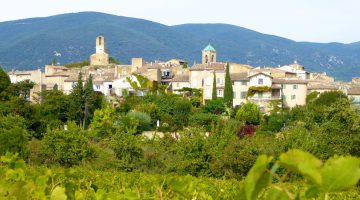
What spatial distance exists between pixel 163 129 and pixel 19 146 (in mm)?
19555

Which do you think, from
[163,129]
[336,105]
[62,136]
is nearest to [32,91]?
[163,129]

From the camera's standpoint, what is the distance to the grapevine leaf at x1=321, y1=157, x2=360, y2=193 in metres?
0.60

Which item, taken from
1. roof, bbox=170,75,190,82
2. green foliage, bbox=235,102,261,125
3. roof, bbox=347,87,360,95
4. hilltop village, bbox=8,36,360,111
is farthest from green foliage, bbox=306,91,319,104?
roof, bbox=170,75,190,82

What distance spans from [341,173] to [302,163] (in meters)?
0.05

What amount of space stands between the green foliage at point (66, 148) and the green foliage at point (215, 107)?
22.0 metres

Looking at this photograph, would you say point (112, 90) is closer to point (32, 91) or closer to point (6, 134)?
point (32, 91)

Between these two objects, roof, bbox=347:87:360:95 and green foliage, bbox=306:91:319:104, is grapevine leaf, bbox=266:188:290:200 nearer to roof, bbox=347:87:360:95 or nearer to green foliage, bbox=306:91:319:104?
green foliage, bbox=306:91:319:104

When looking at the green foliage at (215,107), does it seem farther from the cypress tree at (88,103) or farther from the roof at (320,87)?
the roof at (320,87)

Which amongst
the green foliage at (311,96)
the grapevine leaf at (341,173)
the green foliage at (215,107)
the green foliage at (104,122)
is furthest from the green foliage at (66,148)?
the green foliage at (311,96)

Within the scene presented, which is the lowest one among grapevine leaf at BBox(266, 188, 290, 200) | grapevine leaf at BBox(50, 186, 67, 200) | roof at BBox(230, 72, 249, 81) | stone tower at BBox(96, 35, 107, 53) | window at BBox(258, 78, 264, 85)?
grapevine leaf at BBox(50, 186, 67, 200)

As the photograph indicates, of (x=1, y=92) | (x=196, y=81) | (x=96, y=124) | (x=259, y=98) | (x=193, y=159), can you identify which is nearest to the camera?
(x=193, y=159)

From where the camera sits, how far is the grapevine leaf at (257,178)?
2.06 feet

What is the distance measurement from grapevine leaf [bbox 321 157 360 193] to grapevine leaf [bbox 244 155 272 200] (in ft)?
0.21

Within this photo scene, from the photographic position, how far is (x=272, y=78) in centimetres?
5341
